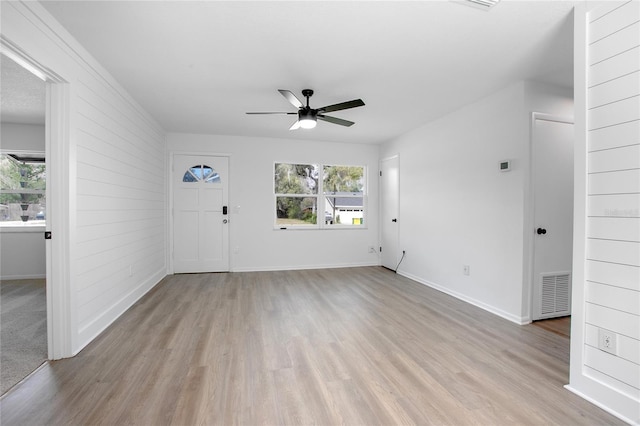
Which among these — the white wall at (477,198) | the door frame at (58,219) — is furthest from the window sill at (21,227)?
the white wall at (477,198)

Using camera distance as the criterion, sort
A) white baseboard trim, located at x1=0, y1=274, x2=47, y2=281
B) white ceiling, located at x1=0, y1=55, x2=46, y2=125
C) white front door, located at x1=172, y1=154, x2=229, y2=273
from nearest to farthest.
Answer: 1. white ceiling, located at x1=0, y1=55, x2=46, y2=125
2. white baseboard trim, located at x1=0, y1=274, x2=47, y2=281
3. white front door, located at x1=172, y1=154, x2=229, y2=273

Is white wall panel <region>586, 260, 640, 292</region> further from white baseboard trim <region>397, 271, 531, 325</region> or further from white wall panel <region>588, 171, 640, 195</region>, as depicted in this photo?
white baseboard trim <region>397, 271, 531, 325</region>

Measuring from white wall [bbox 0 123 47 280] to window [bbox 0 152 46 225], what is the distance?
160 mm

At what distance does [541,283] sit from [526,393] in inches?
63.4

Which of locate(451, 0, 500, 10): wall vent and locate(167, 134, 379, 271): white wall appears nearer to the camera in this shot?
locate(451, 0, 500, 10): wall vent

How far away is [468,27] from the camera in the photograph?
204 cm

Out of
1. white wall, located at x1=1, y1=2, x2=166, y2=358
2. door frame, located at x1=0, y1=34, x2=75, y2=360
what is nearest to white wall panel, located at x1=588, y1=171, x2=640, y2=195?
white wall, located at x1=1, y1=2, x2=166, y2=358

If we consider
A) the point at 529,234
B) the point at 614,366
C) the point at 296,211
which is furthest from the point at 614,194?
the point at 296,211

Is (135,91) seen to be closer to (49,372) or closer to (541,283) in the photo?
(49,372)

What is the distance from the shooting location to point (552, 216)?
2.99m

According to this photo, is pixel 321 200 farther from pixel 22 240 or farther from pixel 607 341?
pixel 22 240

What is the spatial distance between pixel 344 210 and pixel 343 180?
604 mm

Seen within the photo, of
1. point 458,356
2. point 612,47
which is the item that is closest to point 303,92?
point 612,47

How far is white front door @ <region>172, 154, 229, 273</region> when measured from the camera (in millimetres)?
4957
